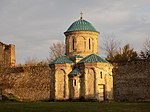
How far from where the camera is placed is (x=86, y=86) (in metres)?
28.8

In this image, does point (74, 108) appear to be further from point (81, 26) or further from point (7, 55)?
point (7, 55)

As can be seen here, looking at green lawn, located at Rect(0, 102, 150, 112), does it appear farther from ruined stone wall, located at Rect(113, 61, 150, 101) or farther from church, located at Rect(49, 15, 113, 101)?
ruined stone wall, located at Rect(113, 61, 150, 101)

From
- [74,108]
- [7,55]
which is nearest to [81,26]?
[7,55]

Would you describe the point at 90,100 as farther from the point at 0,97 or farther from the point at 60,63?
the point at 0,97

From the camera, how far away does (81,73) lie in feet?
95.6

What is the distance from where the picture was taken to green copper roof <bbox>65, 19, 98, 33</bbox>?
31.4 metres

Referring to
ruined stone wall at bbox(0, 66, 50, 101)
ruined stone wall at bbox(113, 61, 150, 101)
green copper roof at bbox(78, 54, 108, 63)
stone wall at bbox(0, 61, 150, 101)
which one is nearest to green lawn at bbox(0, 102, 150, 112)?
green copper roof at bbox(78, 54, 108, 63)

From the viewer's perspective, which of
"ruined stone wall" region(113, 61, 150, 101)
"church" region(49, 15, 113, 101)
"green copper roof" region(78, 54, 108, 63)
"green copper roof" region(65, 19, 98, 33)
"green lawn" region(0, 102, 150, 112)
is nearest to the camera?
"green lawn" region(0, 102, 150, 112)

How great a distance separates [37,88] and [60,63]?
8915mm

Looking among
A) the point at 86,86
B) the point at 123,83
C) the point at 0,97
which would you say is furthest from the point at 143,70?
the point at 0,97

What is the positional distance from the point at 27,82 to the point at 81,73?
1086 cm

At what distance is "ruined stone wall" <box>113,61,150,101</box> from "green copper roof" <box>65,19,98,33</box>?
14.2ft

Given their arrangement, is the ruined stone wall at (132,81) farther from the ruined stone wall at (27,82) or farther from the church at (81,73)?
the ruined stone wall at (27,82)

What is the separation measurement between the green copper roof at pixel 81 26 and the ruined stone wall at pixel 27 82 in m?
7.43
